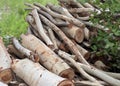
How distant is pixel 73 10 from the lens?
19.4 feet

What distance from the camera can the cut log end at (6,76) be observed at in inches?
177

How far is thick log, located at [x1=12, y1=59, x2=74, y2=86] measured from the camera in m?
4.17

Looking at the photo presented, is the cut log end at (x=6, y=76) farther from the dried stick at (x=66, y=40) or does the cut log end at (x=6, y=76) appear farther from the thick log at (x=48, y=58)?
the dried stick at (x=66, y=40)

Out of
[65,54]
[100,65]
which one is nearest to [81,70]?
[65,54]

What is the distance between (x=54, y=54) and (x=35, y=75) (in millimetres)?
505

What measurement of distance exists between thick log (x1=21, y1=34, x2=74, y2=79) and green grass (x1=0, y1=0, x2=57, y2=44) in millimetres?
1889

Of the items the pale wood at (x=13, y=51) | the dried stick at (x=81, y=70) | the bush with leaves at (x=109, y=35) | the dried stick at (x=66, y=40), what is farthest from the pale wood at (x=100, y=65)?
the pale wood at (x=13, y=51)

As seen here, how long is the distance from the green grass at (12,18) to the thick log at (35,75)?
237 centimetres

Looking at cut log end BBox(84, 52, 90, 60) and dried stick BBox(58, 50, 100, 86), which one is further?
cut log end BBox(84, 52, 90, 60)

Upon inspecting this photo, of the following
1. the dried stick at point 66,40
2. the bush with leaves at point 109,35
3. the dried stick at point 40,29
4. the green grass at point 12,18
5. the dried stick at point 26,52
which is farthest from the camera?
the green grass at point 12,18

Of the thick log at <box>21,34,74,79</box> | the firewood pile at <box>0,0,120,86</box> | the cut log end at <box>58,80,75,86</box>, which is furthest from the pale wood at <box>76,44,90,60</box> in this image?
the cut log end at <box>58,80,75,86</box>

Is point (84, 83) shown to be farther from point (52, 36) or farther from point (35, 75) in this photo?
point (52, 36)

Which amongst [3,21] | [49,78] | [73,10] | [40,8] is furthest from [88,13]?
[3,21]

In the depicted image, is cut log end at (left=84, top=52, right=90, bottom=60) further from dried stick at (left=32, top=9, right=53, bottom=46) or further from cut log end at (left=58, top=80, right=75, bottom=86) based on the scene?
cut log end at (left=58, top=80, right=75, bottom=86)
